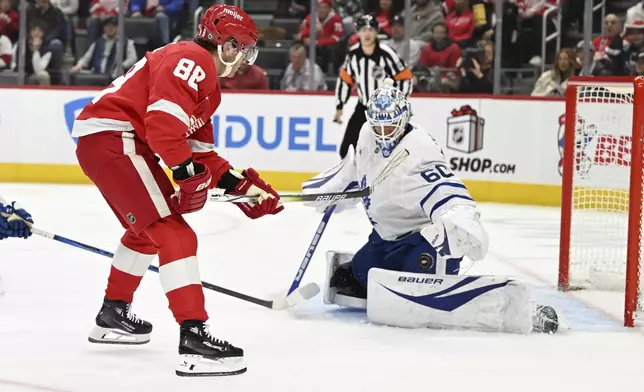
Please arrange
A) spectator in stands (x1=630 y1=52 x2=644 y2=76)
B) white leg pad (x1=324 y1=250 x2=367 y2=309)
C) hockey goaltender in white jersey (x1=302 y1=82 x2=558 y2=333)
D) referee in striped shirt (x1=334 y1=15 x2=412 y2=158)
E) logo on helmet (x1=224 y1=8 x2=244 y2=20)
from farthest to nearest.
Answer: spectator in stands (x1=630 y1=52 x2=644 y2=76) < referee in striped shirt (x1=334 y1=15 x2=412 y2=158) < white leg pad (x1=324 y1=250 x2=367 y2=309) < hockey goaltender in white jersey (x1=302 y1=82 x2=558 y2=333) < logo on helmet (x1=224 y1=8 x2=244 y2=20)

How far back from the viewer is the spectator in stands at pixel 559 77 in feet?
26.2

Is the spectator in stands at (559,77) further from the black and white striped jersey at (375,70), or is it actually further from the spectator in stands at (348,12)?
the spectator in stands at (348,12)

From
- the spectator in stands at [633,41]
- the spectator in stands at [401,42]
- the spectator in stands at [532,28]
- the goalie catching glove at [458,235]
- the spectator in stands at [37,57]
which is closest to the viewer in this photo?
the goalie catching glove at [458,235]

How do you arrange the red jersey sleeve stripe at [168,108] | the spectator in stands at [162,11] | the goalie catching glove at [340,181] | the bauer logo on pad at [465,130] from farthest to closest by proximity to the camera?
the spectator in stands at [162,11]
the bauer logo on pad at [465,130]
the goalie catching glove at [340,181]
the red jersey sleeve stripe at [168,108]

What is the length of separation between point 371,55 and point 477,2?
1.66 meters

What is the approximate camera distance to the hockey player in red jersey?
2887mm

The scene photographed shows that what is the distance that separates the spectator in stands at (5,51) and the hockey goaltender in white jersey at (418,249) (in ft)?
18.1

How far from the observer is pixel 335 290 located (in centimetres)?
408

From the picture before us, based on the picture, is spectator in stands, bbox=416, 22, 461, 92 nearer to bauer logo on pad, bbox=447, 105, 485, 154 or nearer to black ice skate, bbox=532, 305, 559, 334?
bauer logo on pad, bbox=447, 105, 485, 154

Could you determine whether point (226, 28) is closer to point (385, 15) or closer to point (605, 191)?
point (605, 191)

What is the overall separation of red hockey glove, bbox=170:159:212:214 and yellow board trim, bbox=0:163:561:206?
5294 mm

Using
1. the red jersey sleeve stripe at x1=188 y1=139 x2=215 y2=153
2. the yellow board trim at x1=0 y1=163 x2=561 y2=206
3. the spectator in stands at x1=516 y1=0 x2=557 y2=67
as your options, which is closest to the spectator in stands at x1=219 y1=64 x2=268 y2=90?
the yellow board trim at x1=0 y1=163 x2=561 y2=206

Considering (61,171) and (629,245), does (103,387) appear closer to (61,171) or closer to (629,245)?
(629,245)

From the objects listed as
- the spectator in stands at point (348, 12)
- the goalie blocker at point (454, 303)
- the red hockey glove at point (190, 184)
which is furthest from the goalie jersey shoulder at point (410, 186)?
the spectator in stands at point (348, 12)
